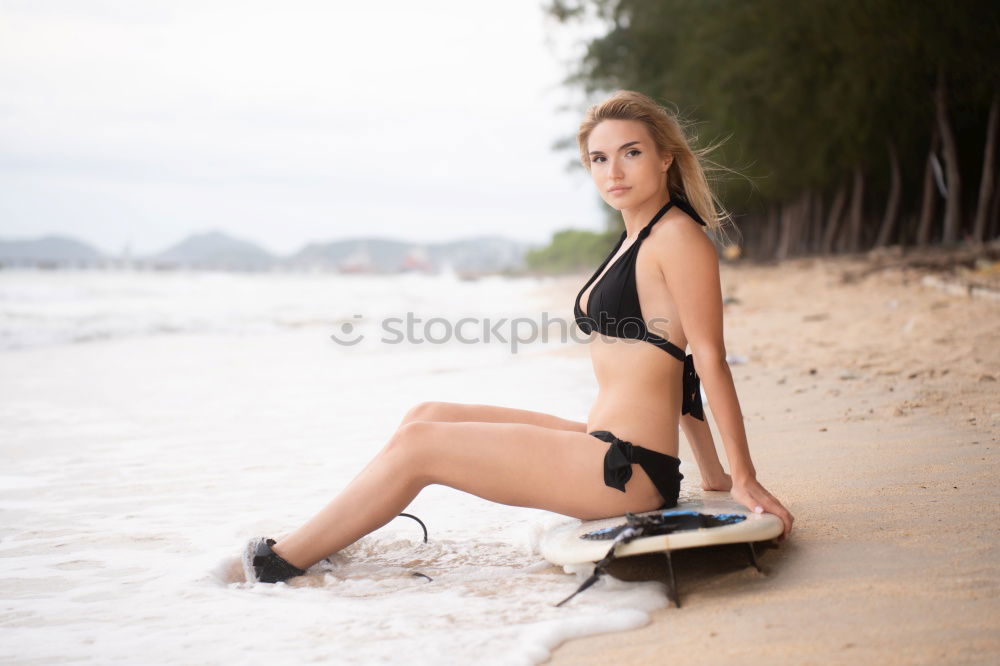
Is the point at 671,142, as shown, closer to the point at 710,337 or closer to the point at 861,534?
the point at 710,337

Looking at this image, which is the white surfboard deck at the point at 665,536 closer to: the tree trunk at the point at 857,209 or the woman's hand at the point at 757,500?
the woman's hand at the point at 757,500

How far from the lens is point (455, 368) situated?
867cm

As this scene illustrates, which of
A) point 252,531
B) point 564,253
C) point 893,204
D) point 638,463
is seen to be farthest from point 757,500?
point 564,253

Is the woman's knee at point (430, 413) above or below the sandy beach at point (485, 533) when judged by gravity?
above

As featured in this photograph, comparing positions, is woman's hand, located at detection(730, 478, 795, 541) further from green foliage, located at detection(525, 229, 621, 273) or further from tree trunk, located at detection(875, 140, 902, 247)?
green foliage, located at detection(525, 229, 621, 273)

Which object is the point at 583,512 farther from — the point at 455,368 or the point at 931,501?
the point at 455,368

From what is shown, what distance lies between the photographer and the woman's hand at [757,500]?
A: 2576mm

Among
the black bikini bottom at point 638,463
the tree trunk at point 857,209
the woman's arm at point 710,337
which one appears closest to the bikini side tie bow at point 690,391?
the woman's arm at point 710,337

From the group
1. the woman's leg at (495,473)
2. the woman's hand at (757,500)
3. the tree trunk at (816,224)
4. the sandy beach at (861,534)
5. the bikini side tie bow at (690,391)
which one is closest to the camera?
the sandy beach at (861,534)

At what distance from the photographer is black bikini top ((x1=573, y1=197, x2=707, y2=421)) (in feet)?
9.02

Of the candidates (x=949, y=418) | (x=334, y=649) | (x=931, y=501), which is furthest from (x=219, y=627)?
(x=949, y=418)

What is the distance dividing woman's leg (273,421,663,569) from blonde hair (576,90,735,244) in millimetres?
908

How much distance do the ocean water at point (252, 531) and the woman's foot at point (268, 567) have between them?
0.04 metres

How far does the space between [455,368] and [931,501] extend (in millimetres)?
6009
